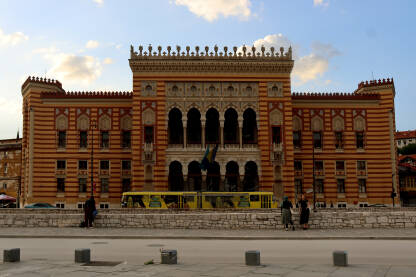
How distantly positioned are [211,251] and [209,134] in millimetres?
33181

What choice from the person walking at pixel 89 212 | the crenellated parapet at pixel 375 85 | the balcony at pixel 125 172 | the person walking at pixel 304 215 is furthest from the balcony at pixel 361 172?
the person walking at pixel 89 212

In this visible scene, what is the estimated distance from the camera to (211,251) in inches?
654

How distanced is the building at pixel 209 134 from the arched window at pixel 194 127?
4.4 inches

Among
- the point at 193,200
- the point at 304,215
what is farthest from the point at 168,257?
the point at 193,200

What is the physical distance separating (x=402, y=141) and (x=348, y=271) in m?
123

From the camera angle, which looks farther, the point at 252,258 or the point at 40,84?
the point at 40,84

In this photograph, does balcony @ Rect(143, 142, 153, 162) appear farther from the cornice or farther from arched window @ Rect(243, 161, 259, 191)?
arched window @ Rect(243, 161, 259, 191)

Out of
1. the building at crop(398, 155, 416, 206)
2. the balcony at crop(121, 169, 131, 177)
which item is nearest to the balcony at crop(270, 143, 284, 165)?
the balcony at crop(121, 169, 131, 177)

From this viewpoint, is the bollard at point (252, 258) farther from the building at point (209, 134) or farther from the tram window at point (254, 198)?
the building at point (209, 134)

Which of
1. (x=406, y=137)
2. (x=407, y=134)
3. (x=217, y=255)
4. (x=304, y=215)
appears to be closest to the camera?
(x=217, y=255)

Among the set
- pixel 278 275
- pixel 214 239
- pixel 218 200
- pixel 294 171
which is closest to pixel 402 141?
pixel 294 171

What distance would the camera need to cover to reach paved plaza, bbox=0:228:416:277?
39.0 feet

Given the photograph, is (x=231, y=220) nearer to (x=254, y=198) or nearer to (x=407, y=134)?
(x=254, y=198)

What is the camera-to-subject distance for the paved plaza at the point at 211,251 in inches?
468
